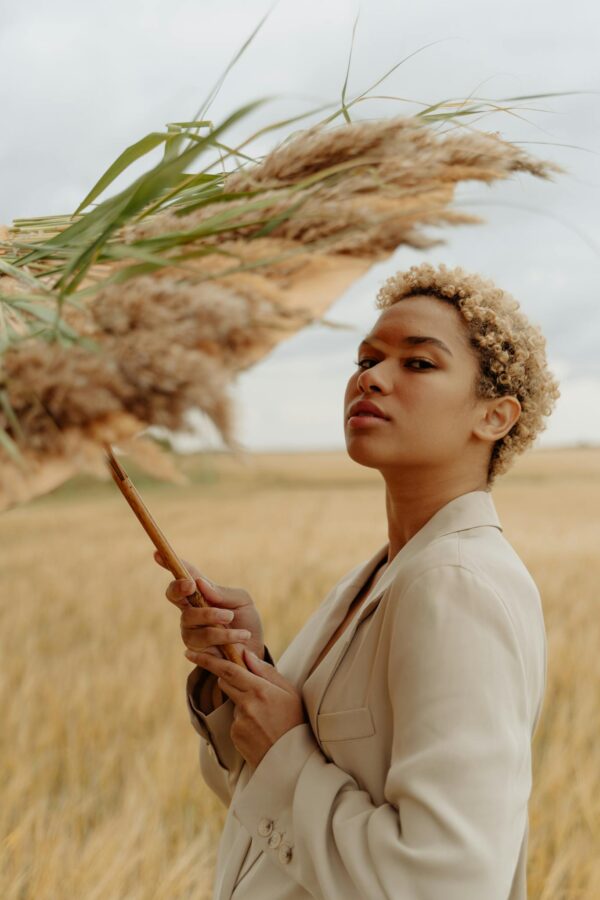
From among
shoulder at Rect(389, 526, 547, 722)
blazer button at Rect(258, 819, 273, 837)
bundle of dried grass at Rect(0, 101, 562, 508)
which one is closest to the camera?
bundle of dried grass at Rect(0, 101, 562, 508)

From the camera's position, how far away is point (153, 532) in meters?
0.90

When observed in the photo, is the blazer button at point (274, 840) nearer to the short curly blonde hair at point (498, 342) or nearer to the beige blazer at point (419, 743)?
the beige blazer at point (419, 743)

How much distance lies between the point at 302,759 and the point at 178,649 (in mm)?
2591

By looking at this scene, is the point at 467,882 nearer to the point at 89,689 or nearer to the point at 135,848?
the point at 135,848

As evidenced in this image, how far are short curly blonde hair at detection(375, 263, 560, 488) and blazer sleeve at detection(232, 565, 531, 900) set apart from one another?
25 cm

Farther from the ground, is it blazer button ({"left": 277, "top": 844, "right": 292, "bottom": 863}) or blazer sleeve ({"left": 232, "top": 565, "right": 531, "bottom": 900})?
blazer sleeve ({"left": 232, "top": 565, "right": 531, "bottom": 900})

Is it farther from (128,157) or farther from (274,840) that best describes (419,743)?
(128,157)

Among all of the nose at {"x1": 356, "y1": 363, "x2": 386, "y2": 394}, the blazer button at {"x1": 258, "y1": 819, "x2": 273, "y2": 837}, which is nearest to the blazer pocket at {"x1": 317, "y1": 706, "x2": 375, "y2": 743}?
the blazer button at {"x1": 258, "y1": 819, "x2": 273, "y2": 837}

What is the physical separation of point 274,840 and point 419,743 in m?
0.24

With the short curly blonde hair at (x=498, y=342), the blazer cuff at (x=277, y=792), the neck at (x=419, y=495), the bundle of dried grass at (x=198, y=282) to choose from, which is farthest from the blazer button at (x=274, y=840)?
the bundle of dried grass at (x=198, y=282)

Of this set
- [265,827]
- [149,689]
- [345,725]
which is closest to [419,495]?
[345,725]

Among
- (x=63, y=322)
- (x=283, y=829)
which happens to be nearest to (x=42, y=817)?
(x=283, y=829)

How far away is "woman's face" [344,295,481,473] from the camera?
94cm

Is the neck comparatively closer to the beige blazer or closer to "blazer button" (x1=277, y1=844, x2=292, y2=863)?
the beige blazer
